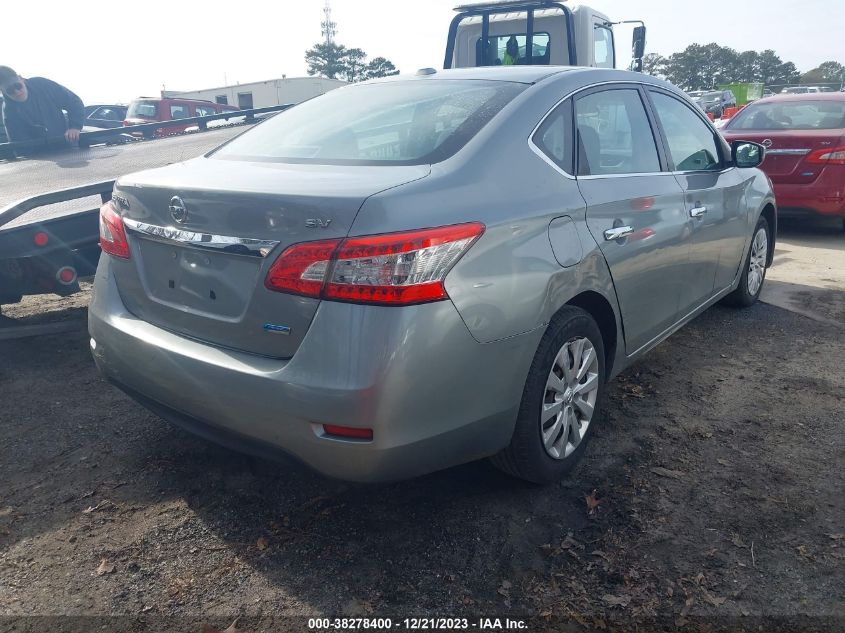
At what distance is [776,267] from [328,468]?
5.80 meters

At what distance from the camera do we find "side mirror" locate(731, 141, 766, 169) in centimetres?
452

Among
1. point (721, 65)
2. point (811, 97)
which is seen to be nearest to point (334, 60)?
point (721, 65)

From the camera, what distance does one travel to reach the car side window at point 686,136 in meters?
3.86

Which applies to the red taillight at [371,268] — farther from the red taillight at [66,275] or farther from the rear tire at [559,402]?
the red taillight at [66,275]

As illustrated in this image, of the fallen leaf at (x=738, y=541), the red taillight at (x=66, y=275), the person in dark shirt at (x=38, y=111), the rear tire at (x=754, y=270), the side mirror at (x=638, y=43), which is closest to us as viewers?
the fallen leaf at (x=738, y=541)

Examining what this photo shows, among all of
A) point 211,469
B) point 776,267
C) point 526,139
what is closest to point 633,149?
point 526,139

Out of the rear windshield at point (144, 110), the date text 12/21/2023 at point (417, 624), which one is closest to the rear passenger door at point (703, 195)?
the date text 12/21/2023 at point (417, 624)

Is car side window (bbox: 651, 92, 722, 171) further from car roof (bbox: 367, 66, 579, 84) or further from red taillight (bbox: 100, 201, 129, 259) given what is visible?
red taillight (bbox: 100, 201, 129, 259)

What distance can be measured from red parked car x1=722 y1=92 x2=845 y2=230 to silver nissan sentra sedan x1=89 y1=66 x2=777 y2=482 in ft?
16.8

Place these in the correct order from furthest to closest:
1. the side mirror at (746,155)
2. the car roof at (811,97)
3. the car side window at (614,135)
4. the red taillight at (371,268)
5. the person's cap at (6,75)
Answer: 1. the car roof at (811,97)
2. the person's cap at (6,75)
3. the side mirror at (746,155)
4. the car side window at (614,135)
5. the red taillight at (371,268)

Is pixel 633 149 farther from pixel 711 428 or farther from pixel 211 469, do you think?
pixel 211 469

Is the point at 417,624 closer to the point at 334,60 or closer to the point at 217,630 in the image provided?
the point at 217,630

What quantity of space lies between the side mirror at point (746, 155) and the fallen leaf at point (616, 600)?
315cm

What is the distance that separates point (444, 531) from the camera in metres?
2.67
